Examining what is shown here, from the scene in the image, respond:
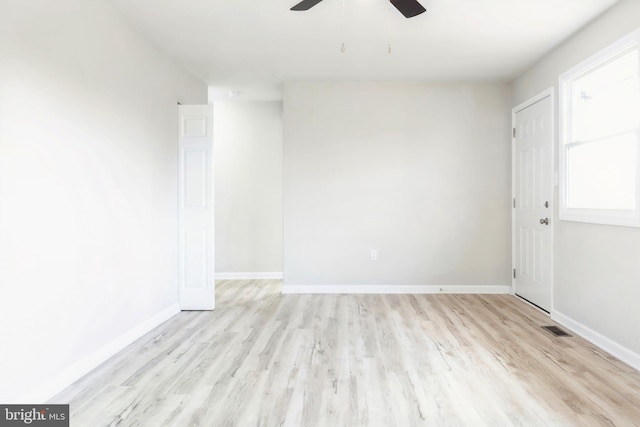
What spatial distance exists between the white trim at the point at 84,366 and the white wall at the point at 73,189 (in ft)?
0.03

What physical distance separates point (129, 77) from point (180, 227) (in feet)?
4.93

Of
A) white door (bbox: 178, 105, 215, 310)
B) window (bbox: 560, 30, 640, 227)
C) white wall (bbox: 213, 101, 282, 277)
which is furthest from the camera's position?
white wall (bbox: 213, 101, 282, 277)

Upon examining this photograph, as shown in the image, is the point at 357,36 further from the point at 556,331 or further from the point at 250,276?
the point at 250,276

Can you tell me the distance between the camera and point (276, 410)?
2039mm

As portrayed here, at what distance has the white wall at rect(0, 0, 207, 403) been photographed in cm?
197

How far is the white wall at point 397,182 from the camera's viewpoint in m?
4.69

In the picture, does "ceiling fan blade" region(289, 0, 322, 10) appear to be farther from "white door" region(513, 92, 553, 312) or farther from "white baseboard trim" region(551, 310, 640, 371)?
"white baseboard trim" region(551, 310, 640, 371)

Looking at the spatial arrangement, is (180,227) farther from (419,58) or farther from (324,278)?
(419,58)

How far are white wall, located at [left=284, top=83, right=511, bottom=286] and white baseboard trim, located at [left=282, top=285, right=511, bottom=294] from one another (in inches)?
2.5

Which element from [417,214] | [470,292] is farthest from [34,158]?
[470,292]

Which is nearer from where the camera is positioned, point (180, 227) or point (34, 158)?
point (34, 158)

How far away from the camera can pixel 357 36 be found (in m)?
3.38

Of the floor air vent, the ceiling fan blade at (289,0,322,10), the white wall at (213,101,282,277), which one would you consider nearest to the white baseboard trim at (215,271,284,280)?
the white wall at (213,101,282,277)

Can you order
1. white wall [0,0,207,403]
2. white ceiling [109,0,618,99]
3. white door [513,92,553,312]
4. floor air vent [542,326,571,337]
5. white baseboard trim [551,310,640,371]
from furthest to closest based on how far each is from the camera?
white door [513,92,553,312] → floor air vent [542,326,571,337] → white ceiling [109,0,618,99] → white baseboard trim [551,310,640,371] → white wall [0,0,207,403]
